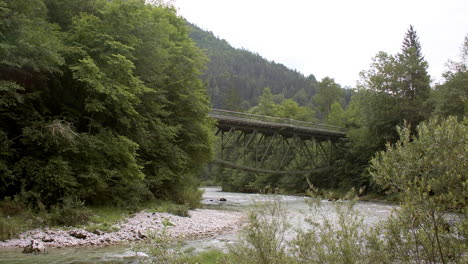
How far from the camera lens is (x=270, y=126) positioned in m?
Result: 36.1

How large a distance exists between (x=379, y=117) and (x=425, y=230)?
116ft

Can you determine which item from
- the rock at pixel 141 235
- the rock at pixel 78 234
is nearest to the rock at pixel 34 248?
the rock at pixel 78 234

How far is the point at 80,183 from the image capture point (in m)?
13.5

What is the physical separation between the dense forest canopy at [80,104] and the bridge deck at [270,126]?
40.3ft

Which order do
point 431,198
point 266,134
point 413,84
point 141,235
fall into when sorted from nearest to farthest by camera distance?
point 431,198, point 141,235, point 413,84, point 266,134

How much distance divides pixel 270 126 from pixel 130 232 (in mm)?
25448

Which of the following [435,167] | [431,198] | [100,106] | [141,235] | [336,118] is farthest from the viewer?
[336,118]

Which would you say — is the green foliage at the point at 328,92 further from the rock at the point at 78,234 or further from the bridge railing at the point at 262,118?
the rock at the point at 78,234

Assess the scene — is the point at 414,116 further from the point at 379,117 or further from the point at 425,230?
the point at 425,230

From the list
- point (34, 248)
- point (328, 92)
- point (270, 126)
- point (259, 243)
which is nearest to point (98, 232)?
point (34, 248)

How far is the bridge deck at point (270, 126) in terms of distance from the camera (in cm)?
3256

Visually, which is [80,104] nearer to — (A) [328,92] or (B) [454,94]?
(B) [454,94]

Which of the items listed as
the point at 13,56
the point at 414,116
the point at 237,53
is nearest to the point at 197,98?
the point at 13,56

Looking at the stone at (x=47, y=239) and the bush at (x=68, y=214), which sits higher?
the bush at (x=68, y=214)
